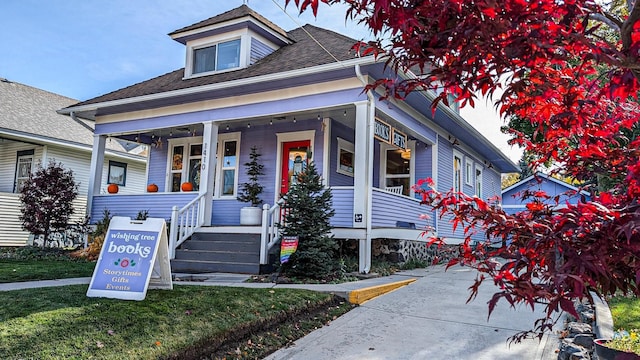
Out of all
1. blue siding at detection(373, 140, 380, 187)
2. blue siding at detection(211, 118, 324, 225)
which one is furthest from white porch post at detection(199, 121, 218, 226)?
blue siding at detection(373, 140, 380, 187)

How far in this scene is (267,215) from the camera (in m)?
7.61

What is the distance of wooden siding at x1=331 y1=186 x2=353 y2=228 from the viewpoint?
8.19m

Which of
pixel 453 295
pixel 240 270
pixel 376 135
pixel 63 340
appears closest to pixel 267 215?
pixel 240 270

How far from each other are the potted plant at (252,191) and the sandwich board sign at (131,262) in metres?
4.94

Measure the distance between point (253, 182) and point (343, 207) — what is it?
3293 millimetres

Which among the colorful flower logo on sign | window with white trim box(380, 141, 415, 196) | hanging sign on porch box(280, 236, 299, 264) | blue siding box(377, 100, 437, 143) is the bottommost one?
the colorful flower logo on sign

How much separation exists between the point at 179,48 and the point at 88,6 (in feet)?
10.3

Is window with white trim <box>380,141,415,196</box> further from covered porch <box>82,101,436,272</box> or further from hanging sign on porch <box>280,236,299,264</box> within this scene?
hanging sign on porch <box>280,236,299,264</box>

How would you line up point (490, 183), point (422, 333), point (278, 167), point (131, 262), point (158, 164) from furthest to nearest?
1. point (490, 183)
2. point (158, 164)
3. point (278, 167)
4. point (131, 262)
5. point (422, 333)

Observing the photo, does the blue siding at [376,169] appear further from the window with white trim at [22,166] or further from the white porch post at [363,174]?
the window with white trim at [22,166]

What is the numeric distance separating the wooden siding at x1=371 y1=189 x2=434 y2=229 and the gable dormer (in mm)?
4607

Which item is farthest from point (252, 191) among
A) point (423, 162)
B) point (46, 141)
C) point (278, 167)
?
point (46, 141)

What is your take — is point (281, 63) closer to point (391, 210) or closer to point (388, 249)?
point (391, 210)

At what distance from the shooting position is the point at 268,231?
7.73 metres
